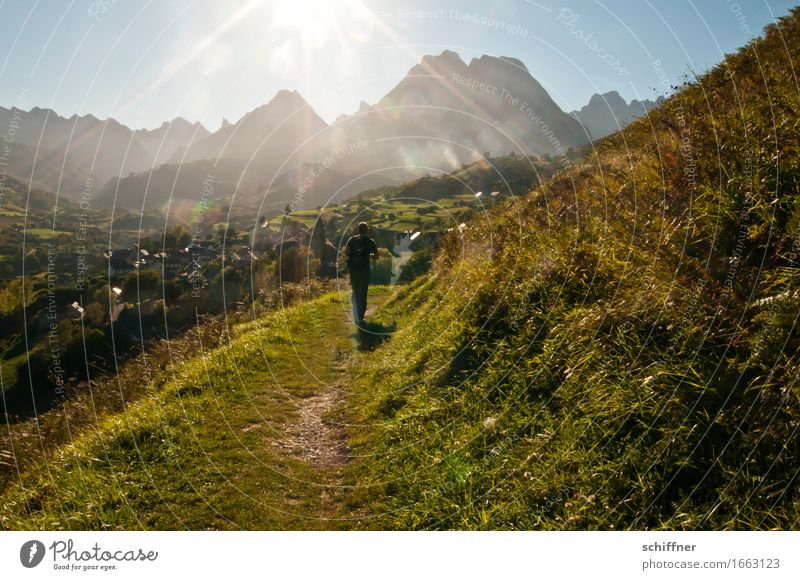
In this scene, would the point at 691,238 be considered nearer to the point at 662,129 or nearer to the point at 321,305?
the point at 662,129

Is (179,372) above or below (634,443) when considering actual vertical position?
below

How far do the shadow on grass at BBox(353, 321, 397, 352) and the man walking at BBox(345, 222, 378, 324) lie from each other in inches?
18.0

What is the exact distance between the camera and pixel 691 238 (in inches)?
239

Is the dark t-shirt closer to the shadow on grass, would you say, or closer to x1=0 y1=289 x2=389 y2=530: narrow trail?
the shadow on grass

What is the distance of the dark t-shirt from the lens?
14.7 metres

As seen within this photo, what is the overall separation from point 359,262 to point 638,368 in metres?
10.7

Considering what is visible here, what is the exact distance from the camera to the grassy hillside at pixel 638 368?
3990 millimetres

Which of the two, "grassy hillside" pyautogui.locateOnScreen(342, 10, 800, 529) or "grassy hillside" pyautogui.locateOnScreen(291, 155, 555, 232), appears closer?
"grassy hillside" pyautogui.locateOnScreen(342, 10, 800, 529)

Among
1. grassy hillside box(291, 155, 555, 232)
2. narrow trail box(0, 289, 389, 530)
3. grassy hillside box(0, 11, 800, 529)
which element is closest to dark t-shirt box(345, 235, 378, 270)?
narrow trail box(0, 289, 389, 530)

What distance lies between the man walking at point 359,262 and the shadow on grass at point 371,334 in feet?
1.50

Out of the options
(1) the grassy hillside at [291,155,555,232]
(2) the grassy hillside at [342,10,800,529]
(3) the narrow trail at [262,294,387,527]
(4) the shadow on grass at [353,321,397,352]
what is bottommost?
(3) the narrow trail at [262,294,387,527]
